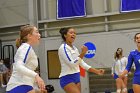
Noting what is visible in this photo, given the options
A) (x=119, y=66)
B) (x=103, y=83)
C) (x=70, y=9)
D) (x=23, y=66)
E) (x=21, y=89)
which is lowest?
(x=103, y=83)

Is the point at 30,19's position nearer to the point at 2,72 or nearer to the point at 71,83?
the point at 2,72

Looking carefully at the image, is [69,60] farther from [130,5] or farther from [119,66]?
[130,5]

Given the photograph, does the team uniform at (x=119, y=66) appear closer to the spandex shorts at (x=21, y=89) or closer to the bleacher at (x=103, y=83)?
the bleacher at (x=103, y=83)

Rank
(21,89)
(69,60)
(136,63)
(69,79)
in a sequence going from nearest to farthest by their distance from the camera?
(21,89), (69,60), (69,79), (136,63)

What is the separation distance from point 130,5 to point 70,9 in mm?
2600

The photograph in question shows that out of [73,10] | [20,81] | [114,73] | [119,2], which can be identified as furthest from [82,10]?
[20,81]

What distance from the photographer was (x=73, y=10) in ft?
42.9

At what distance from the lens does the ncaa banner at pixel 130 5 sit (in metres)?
11.8

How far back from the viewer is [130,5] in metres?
11.9

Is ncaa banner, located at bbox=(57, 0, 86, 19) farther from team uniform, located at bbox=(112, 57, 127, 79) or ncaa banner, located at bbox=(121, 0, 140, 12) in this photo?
team uniform, located at bbox=(112, 57, 127, 79)

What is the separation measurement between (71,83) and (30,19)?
986 cm

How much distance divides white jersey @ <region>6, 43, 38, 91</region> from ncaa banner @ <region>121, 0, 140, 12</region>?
8.97 meters

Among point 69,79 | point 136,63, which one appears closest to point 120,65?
point 136,63

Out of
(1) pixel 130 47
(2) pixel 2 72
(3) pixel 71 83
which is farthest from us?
(2) pixel 2 72
